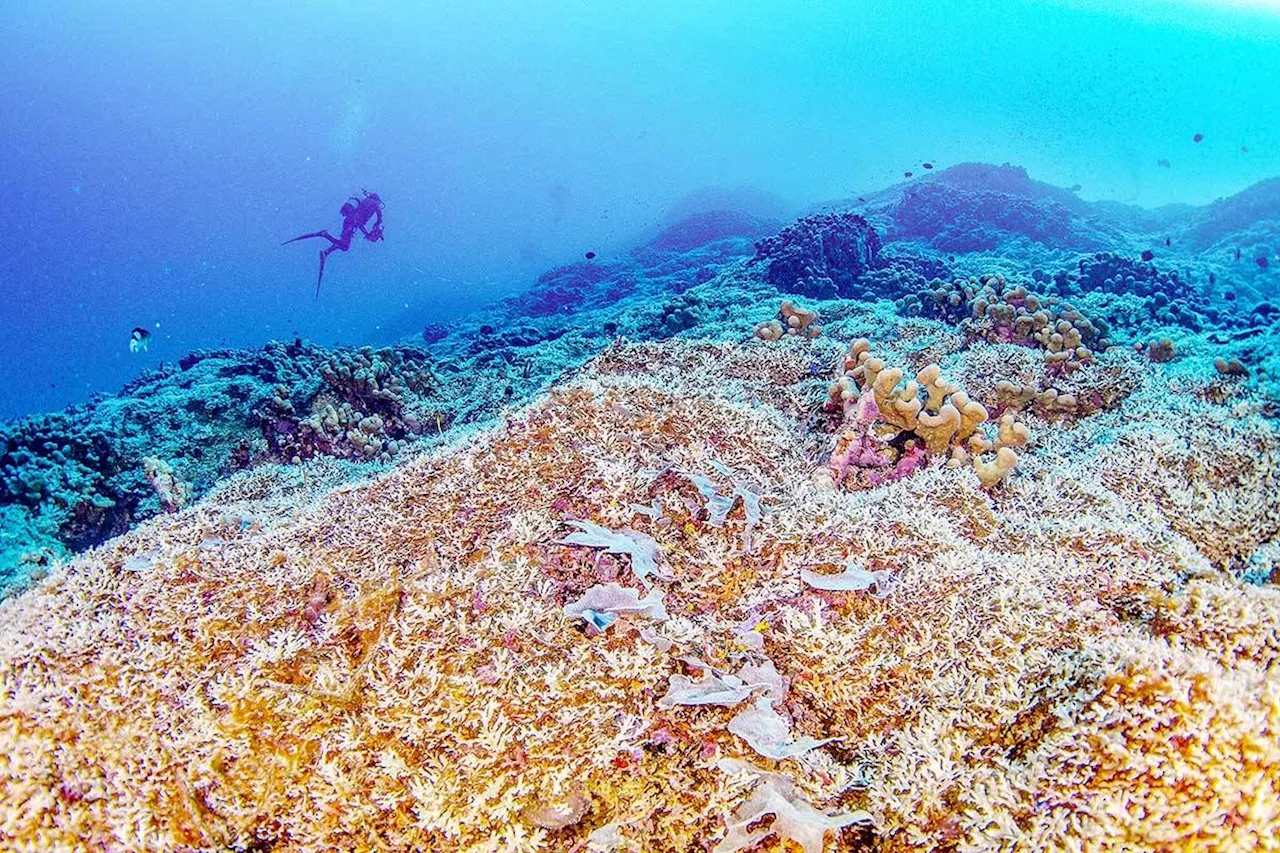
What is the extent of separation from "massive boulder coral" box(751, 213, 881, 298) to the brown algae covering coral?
34.7ft

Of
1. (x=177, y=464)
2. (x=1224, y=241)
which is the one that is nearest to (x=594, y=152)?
(x=1224, y=241)

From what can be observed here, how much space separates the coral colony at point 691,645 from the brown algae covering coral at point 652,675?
0.03ft

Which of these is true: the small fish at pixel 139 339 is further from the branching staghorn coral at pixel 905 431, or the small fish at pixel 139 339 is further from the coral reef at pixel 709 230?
the coral reef at pixel 709 230

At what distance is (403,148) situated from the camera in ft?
418

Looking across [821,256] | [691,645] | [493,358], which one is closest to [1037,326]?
[691,645]

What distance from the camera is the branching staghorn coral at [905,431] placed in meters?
3.46

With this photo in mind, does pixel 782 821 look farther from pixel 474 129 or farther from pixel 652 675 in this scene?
pixel 474 129

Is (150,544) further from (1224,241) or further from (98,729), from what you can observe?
(1224,241)

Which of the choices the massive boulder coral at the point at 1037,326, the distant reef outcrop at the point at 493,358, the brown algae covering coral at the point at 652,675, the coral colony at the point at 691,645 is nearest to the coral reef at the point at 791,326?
the distant reef outcrop at the point at 493,358

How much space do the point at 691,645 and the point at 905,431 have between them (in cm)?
233

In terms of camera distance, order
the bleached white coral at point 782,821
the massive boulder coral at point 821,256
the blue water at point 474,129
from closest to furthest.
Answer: the bleached white coral at point 782,821, the massive boulder coral at point 821,256, the blue water at point 474,129

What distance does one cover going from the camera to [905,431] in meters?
3.64

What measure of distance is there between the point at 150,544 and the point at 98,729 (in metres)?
1.16

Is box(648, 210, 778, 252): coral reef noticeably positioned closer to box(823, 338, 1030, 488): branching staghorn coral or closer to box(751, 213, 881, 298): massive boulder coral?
box(751, 213, 881, 298): massive boulder coral
